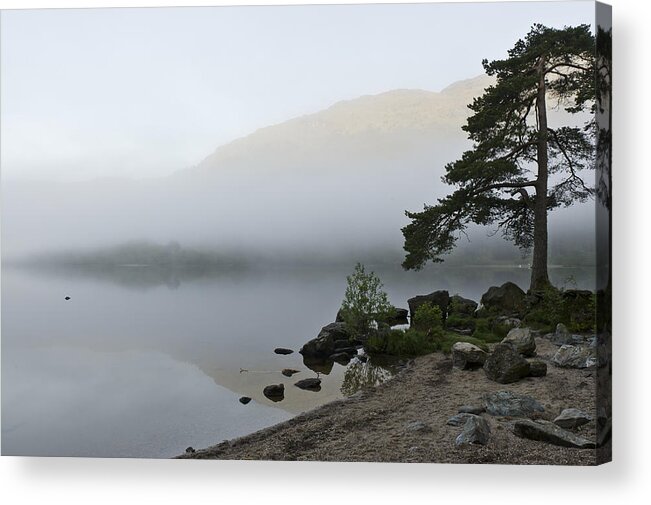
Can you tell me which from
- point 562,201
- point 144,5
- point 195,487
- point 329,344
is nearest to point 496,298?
point 562,201

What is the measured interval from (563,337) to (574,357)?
20cm

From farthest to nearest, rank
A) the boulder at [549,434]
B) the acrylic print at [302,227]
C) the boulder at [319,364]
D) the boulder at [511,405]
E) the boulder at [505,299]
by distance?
the boulder at [319,364]
the boulder at [505,299]
the acrylic print at [302,227]
the boulder at [511,405]
the boulder at [549,434]

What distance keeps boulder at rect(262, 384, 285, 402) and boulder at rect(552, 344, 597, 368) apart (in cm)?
250

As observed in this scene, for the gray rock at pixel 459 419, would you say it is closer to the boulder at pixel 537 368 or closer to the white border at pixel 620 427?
the white border at pixel 620 427

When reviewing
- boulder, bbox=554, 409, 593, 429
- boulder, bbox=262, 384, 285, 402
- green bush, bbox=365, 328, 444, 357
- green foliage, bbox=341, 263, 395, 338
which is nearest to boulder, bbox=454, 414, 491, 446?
boulder, bbox=554, 409, 593, 429

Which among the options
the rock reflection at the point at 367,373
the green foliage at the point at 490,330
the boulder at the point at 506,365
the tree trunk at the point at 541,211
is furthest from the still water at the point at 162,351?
the boulder at the point at 506,365

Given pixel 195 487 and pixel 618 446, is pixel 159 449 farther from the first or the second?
pixel 618 446

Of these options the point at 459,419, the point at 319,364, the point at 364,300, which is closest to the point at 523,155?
the point at 364,300

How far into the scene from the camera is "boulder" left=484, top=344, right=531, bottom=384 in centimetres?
535

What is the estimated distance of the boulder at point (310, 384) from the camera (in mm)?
5504

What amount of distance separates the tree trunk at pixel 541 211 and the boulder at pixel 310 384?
2142 millimetres

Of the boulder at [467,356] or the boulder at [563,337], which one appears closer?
the boulder at [563,337]

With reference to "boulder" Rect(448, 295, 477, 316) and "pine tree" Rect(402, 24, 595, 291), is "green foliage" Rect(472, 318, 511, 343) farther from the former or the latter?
"pine tree" Rect(402, 24, 595, 291)

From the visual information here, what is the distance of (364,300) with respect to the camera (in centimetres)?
558
